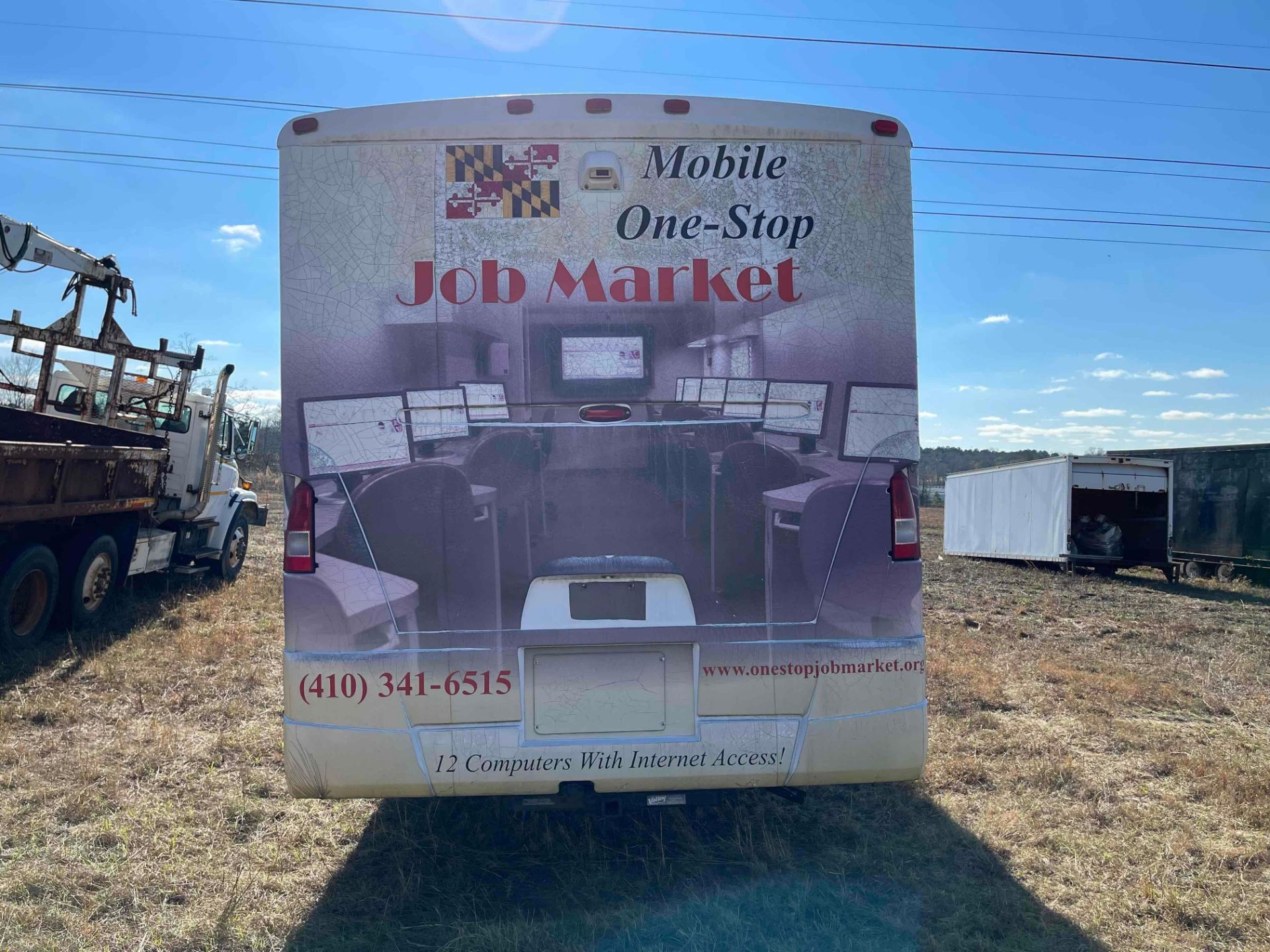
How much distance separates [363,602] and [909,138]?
272 centimetres

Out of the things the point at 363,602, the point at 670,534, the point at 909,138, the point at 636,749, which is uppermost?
the point at 909,138

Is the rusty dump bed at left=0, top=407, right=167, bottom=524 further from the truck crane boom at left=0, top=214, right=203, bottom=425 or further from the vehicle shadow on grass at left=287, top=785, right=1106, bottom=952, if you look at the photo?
the vehicle shadow on grass at left=287, top=785, right=1106, bottom=952

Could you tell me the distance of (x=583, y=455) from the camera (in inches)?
131

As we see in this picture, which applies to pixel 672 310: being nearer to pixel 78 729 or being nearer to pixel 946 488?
pixel 78 729

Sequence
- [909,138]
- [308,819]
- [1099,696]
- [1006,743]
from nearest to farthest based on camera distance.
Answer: [909,138] < [308,819] < [1006,743] < [1099,696]

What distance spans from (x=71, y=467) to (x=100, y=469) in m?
0.69

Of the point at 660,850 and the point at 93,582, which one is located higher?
the point at 93,582

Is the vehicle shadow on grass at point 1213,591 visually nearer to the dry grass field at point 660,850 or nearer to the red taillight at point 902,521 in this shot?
the dry grass field at point 660,850

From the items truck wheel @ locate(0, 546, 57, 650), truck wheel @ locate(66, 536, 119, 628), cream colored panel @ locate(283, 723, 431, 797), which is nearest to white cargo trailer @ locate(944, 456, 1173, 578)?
truck wheel @ locate(66, 536, 119, 628)

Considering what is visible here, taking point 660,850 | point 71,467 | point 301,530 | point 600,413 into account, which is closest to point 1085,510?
point 660,850

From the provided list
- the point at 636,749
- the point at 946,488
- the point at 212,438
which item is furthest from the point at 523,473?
the point at 946,488

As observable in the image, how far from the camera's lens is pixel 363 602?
11.0ft

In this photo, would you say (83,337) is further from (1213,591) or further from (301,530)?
(1213,591)

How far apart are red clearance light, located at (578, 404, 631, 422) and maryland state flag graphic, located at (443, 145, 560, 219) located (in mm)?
738
